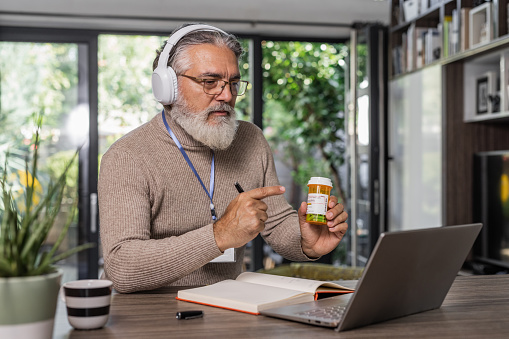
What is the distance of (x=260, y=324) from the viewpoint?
1.16 metres

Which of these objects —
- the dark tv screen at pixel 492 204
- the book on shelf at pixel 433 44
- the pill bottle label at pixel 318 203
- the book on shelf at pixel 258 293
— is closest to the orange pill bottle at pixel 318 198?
the pill bottle label at pixel 318 203

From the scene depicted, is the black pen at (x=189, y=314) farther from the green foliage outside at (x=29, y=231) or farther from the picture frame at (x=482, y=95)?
the picture frame at (x=482, y=95)

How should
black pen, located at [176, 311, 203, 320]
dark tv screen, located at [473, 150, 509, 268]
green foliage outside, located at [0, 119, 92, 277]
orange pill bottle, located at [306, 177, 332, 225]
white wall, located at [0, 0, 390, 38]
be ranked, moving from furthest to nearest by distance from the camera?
white wall, located at [0, 0, 390, 38] → dark tv screen, located at [473, 150, 509, 268] → orange pill bottle, located at [306, 177, 332, 225] → black pen, located at [176, 311, 203, 320] → green foliage outside, located at [0, 119, 92, 277]

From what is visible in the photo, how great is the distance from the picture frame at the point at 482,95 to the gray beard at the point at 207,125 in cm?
235

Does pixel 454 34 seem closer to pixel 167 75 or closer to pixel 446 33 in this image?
pixel 446 33

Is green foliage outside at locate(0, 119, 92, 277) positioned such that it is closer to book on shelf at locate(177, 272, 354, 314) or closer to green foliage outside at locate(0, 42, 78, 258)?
book on shelf at locate(177, 272, 354, 314)

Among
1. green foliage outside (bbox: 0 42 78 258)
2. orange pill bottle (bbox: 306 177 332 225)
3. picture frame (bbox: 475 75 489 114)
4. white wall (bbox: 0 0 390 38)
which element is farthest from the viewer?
green foliage outside (bbox: 0 42 78 258)

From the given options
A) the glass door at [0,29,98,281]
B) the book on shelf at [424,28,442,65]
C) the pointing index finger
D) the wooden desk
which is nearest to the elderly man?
the pointing index finger

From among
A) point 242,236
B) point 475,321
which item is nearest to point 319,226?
point 242,236

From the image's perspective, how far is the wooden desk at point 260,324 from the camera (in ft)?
3.59

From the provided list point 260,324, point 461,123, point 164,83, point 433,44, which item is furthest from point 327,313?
point 433,44

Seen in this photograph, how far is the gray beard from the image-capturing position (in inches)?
77.6

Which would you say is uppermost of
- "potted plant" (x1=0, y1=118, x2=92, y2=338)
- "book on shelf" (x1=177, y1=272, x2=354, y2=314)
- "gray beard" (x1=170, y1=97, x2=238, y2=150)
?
"gray beard" (x1=170, y1=97, x2=238, y2=150)

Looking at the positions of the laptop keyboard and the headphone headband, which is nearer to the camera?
the laptop keyboard
